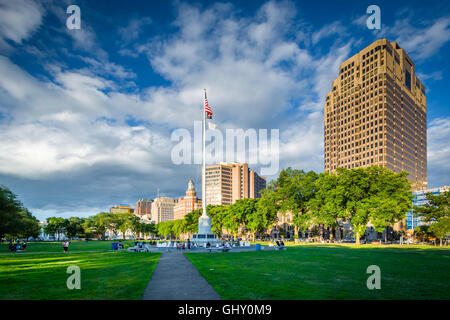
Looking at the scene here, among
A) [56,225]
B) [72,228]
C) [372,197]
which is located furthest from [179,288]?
[72,228]

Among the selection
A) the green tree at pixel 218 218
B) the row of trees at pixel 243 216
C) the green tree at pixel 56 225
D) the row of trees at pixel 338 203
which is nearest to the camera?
the row of trees at pixel 338 203

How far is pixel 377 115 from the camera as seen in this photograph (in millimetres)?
148750

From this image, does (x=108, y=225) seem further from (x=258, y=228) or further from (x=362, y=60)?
(x=362, y=60)

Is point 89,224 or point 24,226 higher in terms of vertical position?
point 24,226

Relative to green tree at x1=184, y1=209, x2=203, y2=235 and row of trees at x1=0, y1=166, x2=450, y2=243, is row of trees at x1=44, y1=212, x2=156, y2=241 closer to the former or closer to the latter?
green tree at x1=184, y1=209, x2=203, y2=235

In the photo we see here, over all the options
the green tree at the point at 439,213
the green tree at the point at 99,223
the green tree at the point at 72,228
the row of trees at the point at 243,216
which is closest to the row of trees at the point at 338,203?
the green tree at the point at 439,213

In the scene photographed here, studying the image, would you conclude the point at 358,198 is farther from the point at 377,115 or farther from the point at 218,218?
the point at 377,115

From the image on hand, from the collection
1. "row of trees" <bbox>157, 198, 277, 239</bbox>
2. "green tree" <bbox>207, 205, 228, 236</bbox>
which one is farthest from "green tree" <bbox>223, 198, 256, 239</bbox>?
"green tree" <bbox>207, 205, 228, 236</bbox>

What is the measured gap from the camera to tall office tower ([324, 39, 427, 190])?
14788cm

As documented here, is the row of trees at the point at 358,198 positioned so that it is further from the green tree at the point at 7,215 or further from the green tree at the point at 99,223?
the green tree at the point at 99,223

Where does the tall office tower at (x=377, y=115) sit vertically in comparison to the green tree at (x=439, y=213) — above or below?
above

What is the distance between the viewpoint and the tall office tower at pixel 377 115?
485 ft

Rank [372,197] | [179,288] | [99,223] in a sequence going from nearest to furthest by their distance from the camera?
[179,288], [372,197], [99,223]
